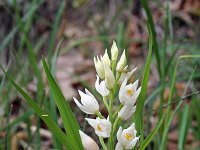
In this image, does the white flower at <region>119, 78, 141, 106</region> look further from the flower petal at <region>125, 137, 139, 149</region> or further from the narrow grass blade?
the narrow grass blade

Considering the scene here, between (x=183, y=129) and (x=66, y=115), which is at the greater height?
(x=66, y=115)

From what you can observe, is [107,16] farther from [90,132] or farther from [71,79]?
[90,132]

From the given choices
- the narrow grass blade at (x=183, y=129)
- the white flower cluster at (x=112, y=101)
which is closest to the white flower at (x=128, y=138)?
the white flower cluster at (x=112, y=101)

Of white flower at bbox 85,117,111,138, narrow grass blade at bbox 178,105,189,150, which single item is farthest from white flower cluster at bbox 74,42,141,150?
narrow grass blade at bbox 178,105,189,150

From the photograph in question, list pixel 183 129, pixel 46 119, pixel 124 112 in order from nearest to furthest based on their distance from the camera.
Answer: pixel 46 119
pixel 124 112
pixel 183 129

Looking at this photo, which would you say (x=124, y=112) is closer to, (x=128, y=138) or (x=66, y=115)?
(x=128, y=138)

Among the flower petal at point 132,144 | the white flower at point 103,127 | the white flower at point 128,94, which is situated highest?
the white flower at point 128,94

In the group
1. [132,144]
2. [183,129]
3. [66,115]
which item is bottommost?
[183,129]

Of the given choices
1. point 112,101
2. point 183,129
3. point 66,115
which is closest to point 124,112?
point 112,101

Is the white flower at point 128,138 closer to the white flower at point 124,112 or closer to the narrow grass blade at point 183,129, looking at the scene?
the white flower at point 124,112

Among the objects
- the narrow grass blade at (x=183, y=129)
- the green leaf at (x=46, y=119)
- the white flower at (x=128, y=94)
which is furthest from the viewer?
the narrow grass blade at (x=183, y=129)

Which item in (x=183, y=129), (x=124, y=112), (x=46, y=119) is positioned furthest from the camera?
(x=183, y=129)

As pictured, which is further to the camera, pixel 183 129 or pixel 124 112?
pixel 183 129
